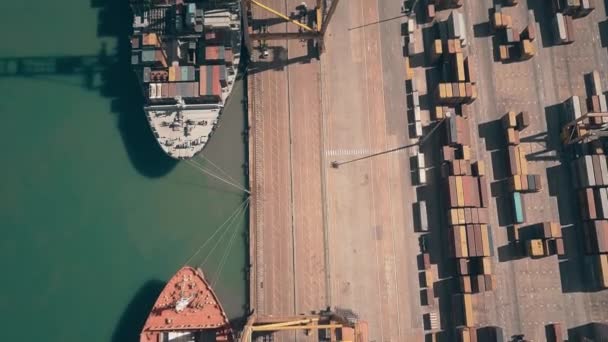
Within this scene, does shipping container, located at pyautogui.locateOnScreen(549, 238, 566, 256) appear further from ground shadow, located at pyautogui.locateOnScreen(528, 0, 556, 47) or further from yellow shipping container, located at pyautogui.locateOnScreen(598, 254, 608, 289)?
ground shadow, located at pyautogui.locateOnScreen(528, 0, 556, 47)

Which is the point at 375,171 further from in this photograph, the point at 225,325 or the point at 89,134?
the point at 89,134

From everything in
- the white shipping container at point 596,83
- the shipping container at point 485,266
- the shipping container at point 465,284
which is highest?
the white shipping container at point 596,83

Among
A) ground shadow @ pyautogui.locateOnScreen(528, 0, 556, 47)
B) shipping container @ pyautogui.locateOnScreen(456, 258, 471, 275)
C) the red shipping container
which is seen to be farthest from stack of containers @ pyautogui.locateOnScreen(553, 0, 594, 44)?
shipping container @ pyautogui.locateOnScreen(456, 258, 471, 275)

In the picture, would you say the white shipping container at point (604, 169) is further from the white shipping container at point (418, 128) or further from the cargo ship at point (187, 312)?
the cargo ship at point (187, 312)

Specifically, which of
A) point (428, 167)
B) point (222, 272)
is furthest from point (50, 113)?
point (428, 167)

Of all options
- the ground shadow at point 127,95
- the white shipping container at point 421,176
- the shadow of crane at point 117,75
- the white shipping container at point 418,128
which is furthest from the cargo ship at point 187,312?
the white shipping container at point 418,128
